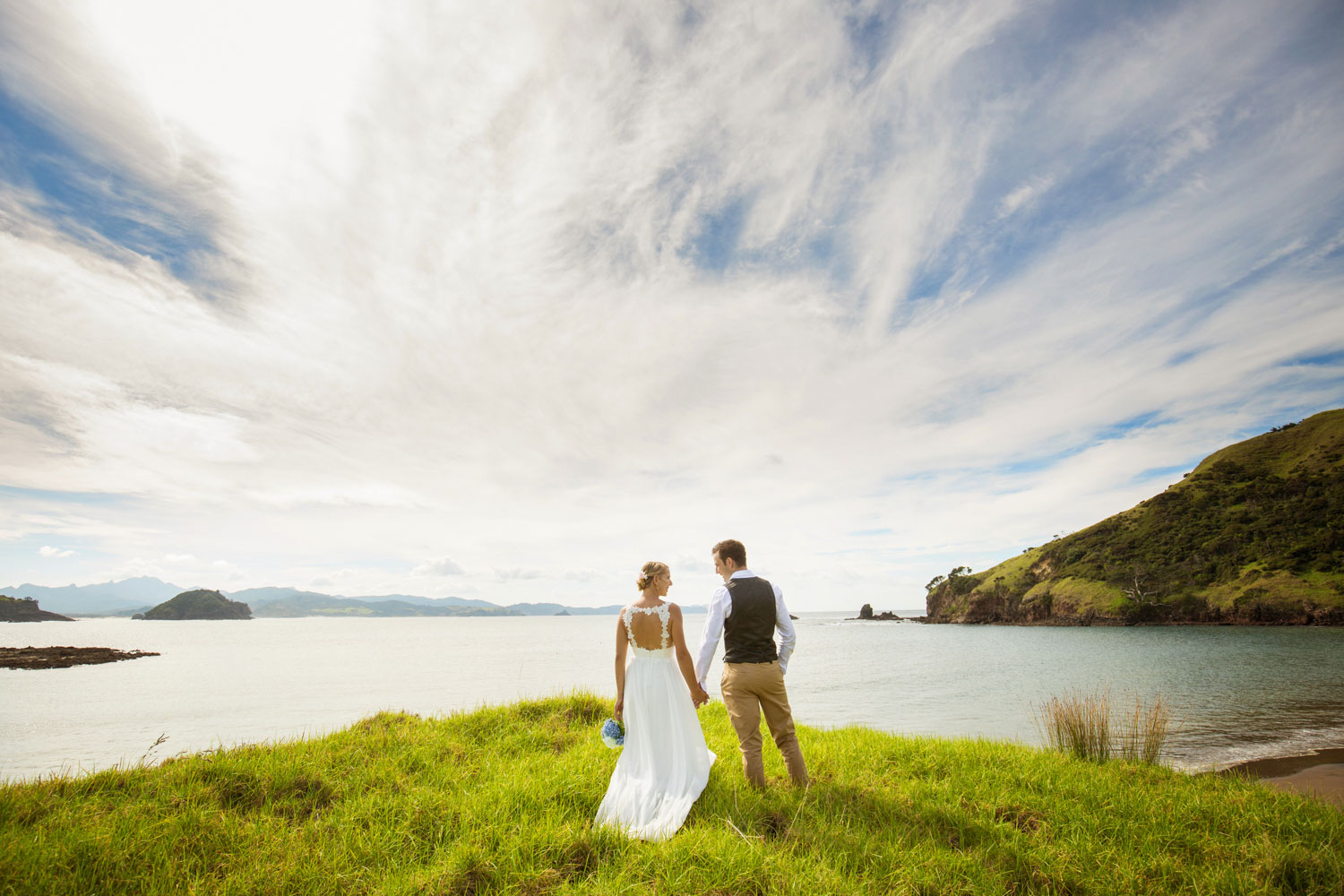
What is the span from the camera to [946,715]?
21125 millimetres

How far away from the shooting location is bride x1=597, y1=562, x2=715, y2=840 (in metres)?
6.47

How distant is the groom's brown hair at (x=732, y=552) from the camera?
721 centimetres

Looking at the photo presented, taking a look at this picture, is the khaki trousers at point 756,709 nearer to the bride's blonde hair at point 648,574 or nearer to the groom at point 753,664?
the groom at point 753,664

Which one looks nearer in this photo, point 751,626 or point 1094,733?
point 751,626

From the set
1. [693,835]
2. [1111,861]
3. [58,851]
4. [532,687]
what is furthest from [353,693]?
[1111,861]

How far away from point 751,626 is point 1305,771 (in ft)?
49.8

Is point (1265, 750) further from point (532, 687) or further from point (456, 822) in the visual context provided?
point (532, 687)

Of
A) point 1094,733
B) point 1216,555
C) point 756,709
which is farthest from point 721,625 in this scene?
point 1216,555

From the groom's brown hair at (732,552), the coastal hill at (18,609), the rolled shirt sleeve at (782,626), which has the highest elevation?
the groom's brown hair at (732,552)

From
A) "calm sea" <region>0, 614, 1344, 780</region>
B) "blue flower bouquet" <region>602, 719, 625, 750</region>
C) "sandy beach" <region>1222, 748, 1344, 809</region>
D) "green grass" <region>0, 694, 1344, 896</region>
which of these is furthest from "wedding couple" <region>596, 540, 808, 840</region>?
"sandy beach" <region>1222, 748, 1344, 809</region>

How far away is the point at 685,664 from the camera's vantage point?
7.12 metres

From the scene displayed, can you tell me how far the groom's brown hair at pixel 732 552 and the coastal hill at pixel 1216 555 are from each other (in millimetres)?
96924

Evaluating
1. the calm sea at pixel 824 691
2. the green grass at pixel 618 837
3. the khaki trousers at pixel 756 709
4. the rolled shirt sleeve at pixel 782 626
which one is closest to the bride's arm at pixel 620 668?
the green grass at pixel 618 837

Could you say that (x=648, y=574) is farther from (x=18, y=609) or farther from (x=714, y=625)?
(x=18, y=609)
